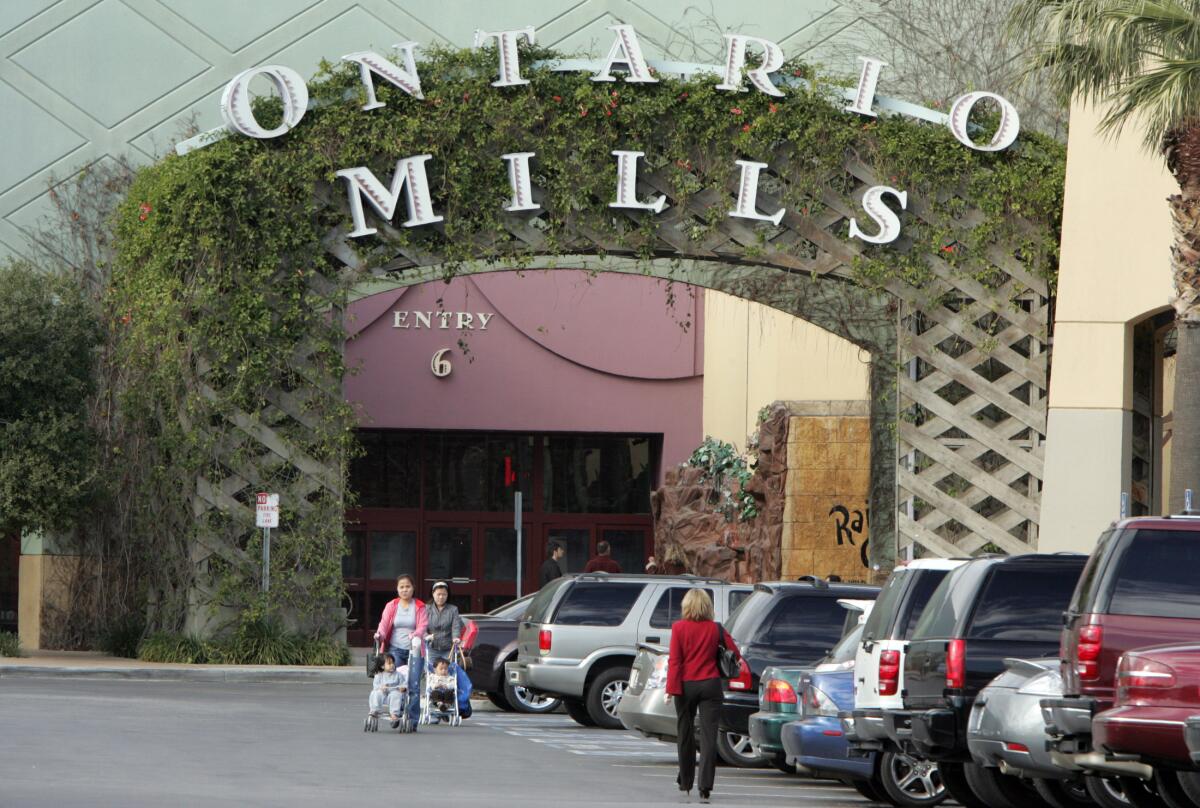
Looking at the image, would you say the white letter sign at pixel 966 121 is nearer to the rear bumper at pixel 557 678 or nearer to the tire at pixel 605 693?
the tire at pixel 605 693

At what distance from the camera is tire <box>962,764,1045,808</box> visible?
1319 centimetres

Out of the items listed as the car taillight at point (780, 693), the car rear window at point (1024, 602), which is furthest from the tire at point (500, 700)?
the car rear window at point (1024, 602)

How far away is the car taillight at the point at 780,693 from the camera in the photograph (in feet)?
49.5

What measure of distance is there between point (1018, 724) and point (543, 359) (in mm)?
29864

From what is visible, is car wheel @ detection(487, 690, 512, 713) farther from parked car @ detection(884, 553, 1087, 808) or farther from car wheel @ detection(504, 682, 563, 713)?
parked car @ detection(884, 553, 1087, 808)

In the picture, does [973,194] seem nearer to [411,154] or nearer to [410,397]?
[411,154]

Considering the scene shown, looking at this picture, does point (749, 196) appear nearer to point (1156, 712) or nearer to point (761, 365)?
point (761, 365)

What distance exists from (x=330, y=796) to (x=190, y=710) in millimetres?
8726

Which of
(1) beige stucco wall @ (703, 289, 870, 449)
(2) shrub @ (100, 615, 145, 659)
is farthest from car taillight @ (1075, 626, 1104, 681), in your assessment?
(1) beige stucco wall @ (703, 289, 870, 449)

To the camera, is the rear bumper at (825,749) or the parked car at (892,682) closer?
the parked car at (892,682)

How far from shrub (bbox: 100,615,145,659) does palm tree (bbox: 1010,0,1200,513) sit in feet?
55.0

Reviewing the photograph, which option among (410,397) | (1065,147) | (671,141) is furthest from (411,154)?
(410,397)

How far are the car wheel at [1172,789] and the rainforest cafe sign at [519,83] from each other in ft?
55.9

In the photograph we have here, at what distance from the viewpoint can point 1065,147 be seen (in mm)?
27891
